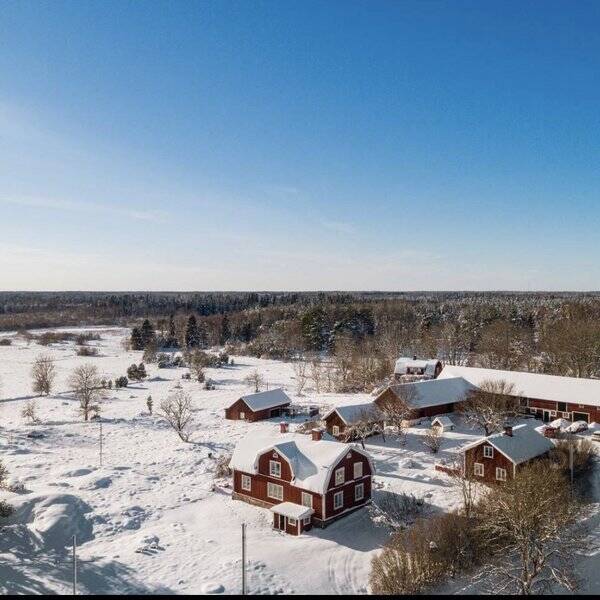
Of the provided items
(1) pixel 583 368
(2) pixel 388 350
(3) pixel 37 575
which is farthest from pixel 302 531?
(2) pixel 388 350

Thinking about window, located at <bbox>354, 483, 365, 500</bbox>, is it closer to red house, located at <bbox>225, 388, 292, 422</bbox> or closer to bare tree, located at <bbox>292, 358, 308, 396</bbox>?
red house, located at <bbox>225, 388, 292, 422</bbox>

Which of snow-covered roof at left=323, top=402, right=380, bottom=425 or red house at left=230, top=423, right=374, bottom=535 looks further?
snow-covered roof at left=323, top=402, right=380, bottom=425

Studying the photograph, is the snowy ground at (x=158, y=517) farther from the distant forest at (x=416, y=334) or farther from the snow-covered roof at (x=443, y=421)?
the distant forest at (x=416, y=334)

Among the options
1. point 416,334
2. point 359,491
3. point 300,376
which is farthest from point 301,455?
point 416,334

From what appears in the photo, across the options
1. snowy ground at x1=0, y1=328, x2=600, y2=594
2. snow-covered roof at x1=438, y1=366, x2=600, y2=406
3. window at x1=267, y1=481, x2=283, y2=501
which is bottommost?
snowy ground at x1=0, y1=328, x2=600, y2=594

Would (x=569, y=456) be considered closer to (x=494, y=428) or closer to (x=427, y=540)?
(x=494, y=428)

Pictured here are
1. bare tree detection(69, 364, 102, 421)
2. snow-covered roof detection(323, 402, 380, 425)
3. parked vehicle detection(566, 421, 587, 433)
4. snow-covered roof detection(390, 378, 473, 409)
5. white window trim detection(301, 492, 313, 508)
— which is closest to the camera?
white window trim detection(301, 492, 313, 508)

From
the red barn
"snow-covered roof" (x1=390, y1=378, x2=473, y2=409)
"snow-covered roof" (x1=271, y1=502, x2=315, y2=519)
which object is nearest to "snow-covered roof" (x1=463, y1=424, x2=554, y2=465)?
"snow-covered roof" (x1=271, y1=502, x2=315, y2=519)
